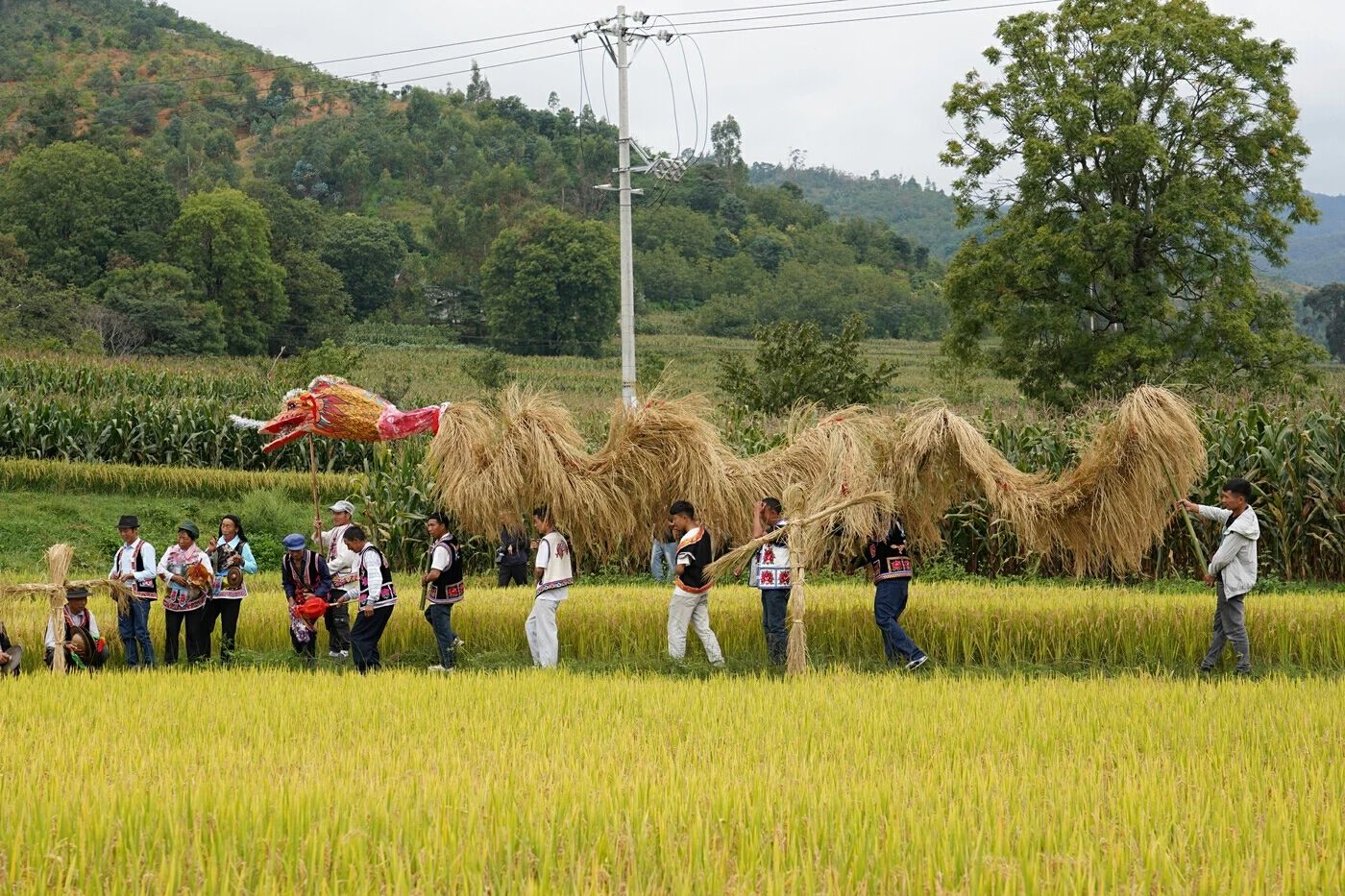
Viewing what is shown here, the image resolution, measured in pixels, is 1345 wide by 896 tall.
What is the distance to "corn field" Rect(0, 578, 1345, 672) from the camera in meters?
12.7

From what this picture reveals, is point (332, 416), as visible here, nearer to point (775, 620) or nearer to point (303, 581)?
point (303, 581)

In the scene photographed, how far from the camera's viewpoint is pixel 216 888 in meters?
5.05

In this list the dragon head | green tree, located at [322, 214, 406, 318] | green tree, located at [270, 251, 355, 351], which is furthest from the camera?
green tree, located at [322, 214, 406, 318]

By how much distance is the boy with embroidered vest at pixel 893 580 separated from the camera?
12109 millimetres

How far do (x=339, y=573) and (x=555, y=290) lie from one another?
70565mm

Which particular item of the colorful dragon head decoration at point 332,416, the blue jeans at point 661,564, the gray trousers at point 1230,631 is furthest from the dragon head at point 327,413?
the blue jeans at point 661,564

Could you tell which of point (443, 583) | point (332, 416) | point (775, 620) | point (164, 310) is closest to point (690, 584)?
point (775, 620)

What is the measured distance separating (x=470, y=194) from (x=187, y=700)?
107 meters

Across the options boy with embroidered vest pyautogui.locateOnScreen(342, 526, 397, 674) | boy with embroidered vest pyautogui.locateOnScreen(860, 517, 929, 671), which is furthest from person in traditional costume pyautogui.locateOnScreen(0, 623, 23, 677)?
boy with embroidered vest pyautogui.locateOnScreen(860, 517, 929, 671)

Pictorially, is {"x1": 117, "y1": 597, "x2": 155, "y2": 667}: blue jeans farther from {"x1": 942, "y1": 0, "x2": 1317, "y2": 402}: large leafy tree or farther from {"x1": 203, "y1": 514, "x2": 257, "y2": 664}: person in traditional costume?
{"x1": 942, "y1": 0, "x2": 1317, "y2": 402}: large leafy tree

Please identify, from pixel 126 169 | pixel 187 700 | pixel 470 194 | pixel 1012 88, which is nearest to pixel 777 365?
pixel 1012 88

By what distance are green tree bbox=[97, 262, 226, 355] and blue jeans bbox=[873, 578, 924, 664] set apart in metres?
55.3

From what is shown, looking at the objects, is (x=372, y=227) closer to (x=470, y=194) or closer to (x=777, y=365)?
(x=470, y=194)

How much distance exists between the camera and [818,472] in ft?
39.6
